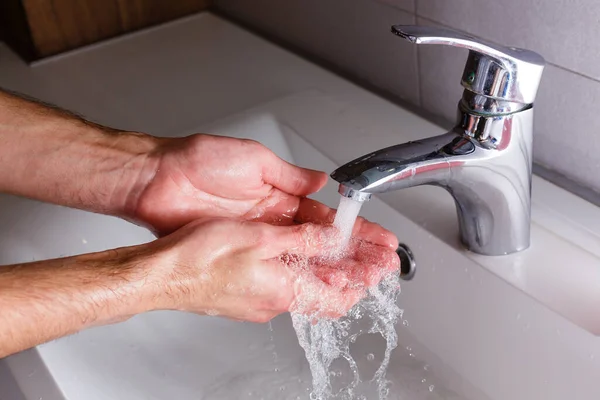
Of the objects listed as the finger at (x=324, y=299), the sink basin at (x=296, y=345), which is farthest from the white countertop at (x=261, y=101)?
the finger at (x=324, y=299)

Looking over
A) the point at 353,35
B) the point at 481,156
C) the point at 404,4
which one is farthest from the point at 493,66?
the point at 353,35

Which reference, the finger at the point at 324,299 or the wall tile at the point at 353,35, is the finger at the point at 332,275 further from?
the wall tile at the point at 353,35

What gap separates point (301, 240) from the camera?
0.61 metres

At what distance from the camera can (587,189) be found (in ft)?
2.27

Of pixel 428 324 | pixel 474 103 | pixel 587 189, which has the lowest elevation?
pixel 428 324

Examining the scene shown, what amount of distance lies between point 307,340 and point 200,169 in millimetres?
177

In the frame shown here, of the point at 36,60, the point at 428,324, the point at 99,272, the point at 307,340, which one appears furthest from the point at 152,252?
the point at 36,60

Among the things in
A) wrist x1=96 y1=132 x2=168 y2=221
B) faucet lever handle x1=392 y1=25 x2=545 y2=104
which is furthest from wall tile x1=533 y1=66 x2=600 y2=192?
wrist x1=96 y1=132 x2=168 y2=221

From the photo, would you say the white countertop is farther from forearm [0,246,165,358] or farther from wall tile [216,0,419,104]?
forearm [0,246,165,358]

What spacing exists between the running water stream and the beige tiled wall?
0.21 metres

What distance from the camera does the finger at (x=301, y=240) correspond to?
0.59 m

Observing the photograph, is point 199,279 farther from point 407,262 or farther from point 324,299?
point 407,262

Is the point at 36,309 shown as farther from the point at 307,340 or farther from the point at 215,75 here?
the point at 215,75

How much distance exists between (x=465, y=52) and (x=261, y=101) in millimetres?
→ 270
